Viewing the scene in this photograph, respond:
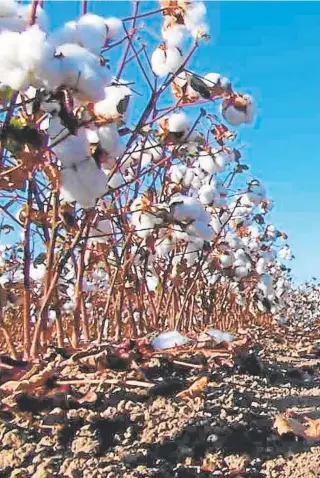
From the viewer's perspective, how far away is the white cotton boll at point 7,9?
3.54 ft

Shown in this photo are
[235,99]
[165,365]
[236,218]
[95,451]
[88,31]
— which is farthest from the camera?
[236,218]

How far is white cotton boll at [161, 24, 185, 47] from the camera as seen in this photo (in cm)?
176

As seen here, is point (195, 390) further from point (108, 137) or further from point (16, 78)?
point (16, 78)

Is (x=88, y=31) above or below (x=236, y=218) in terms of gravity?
below

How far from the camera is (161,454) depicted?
125cm

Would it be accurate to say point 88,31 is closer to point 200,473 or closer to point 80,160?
point 80,160

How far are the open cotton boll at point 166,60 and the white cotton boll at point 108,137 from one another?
0.52 metres

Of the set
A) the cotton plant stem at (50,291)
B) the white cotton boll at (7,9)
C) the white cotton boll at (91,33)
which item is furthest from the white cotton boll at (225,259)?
the white cotton boll at (7,9)

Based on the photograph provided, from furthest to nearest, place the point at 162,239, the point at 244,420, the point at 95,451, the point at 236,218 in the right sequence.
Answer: the point at 236,218 → the point at 162,239 → the point at 244,420 → the point at 95,451

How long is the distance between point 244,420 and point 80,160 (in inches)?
23.8

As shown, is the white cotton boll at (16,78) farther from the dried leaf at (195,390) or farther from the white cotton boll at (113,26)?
the dried leaf at (195,390)

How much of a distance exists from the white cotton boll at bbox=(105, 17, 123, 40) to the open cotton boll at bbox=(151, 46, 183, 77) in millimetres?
360

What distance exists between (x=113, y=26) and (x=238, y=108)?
350mm

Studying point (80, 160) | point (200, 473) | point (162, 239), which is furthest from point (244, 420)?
point (162, 239)
